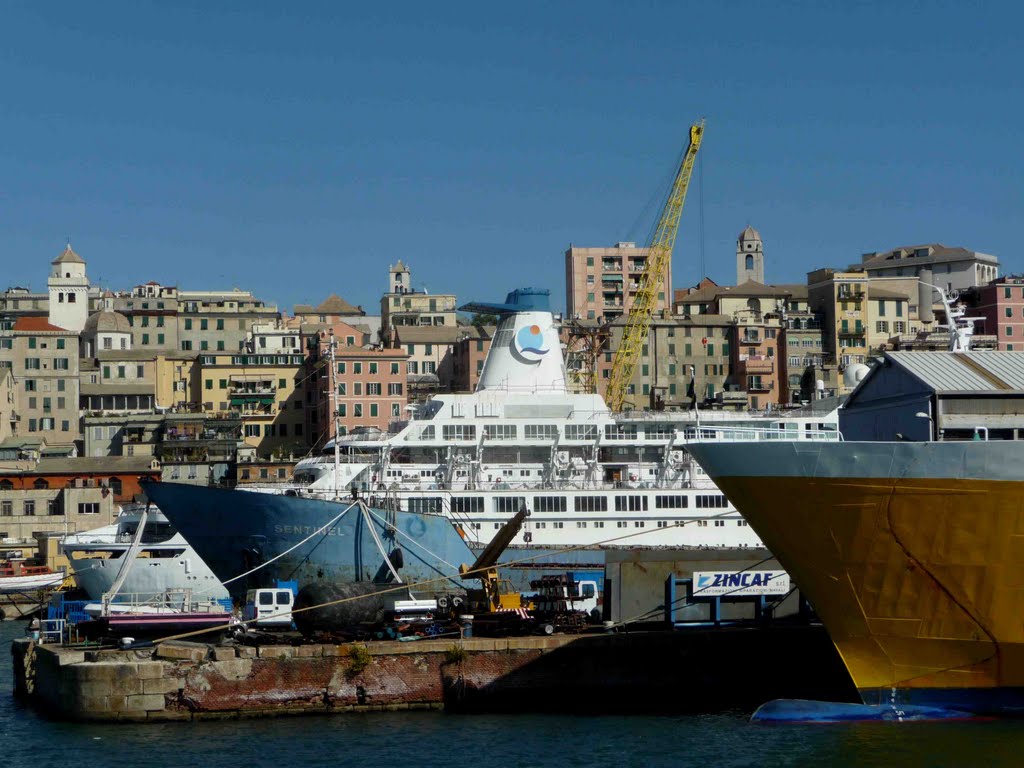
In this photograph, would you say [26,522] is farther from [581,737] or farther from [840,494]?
[840,494]

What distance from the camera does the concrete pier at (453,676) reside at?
1289 inches

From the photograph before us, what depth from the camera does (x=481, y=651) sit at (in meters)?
33.9

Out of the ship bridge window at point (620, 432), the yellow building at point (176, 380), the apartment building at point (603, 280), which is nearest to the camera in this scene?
the ship bridge window at point (620, 432)

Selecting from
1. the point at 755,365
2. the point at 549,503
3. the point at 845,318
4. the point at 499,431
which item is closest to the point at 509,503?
the point at 549,503

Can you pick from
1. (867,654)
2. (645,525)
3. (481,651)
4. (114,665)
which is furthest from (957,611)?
(645,525)

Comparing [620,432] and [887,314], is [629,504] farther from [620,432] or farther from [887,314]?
[887,314]

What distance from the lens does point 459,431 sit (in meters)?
58.6

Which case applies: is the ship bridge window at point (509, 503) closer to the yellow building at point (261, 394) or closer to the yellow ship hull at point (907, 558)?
the yellow ship hull at point (907, 558)

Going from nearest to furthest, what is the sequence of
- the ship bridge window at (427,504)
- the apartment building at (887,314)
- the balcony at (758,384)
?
the ship bridge window at (427,504)
the balcony at (758,384)
the apartment building at (887,314)

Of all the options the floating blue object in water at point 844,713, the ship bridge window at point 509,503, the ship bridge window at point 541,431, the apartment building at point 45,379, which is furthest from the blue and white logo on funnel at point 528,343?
the apartment building at point 45,379

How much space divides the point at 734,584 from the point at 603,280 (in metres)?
76.8

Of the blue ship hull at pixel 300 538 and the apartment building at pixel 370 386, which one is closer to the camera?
the blue ship hull at pixel 300 538

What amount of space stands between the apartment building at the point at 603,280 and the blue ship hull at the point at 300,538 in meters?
69.0

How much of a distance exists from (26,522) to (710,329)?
47692 millimetres
